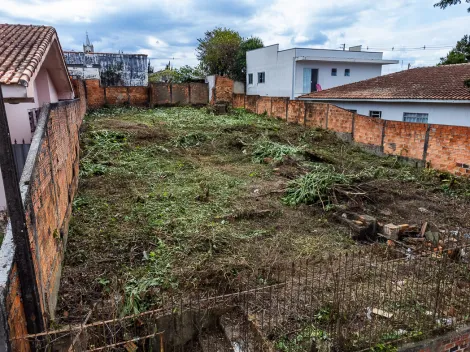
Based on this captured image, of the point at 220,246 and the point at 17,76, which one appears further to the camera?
the point at 220,246

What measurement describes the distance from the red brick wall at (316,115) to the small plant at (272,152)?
486 centimetres

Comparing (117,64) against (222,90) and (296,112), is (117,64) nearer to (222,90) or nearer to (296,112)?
(222,90)

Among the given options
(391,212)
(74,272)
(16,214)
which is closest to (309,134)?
(391,212)

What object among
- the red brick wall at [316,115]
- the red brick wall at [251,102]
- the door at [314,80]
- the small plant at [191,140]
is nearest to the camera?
the small plant at [191,140]

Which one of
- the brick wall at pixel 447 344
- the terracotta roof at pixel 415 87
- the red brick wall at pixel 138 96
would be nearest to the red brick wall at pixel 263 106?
the terracotta roof at pixel 415 87

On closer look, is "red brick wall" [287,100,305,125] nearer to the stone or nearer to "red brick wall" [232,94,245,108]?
"red brick wall" [232,94,245,108]

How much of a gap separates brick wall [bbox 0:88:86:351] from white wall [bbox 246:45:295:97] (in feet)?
74.9

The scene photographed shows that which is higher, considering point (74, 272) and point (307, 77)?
point (307, 77)

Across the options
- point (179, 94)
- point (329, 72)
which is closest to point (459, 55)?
point (329, 72)

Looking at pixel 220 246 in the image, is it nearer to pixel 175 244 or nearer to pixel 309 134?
pixel 175 244

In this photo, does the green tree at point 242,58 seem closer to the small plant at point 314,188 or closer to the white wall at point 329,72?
the white wall at point 329,72

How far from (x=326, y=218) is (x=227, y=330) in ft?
13.3

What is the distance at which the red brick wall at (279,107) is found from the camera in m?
19.6

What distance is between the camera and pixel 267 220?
720 cm
